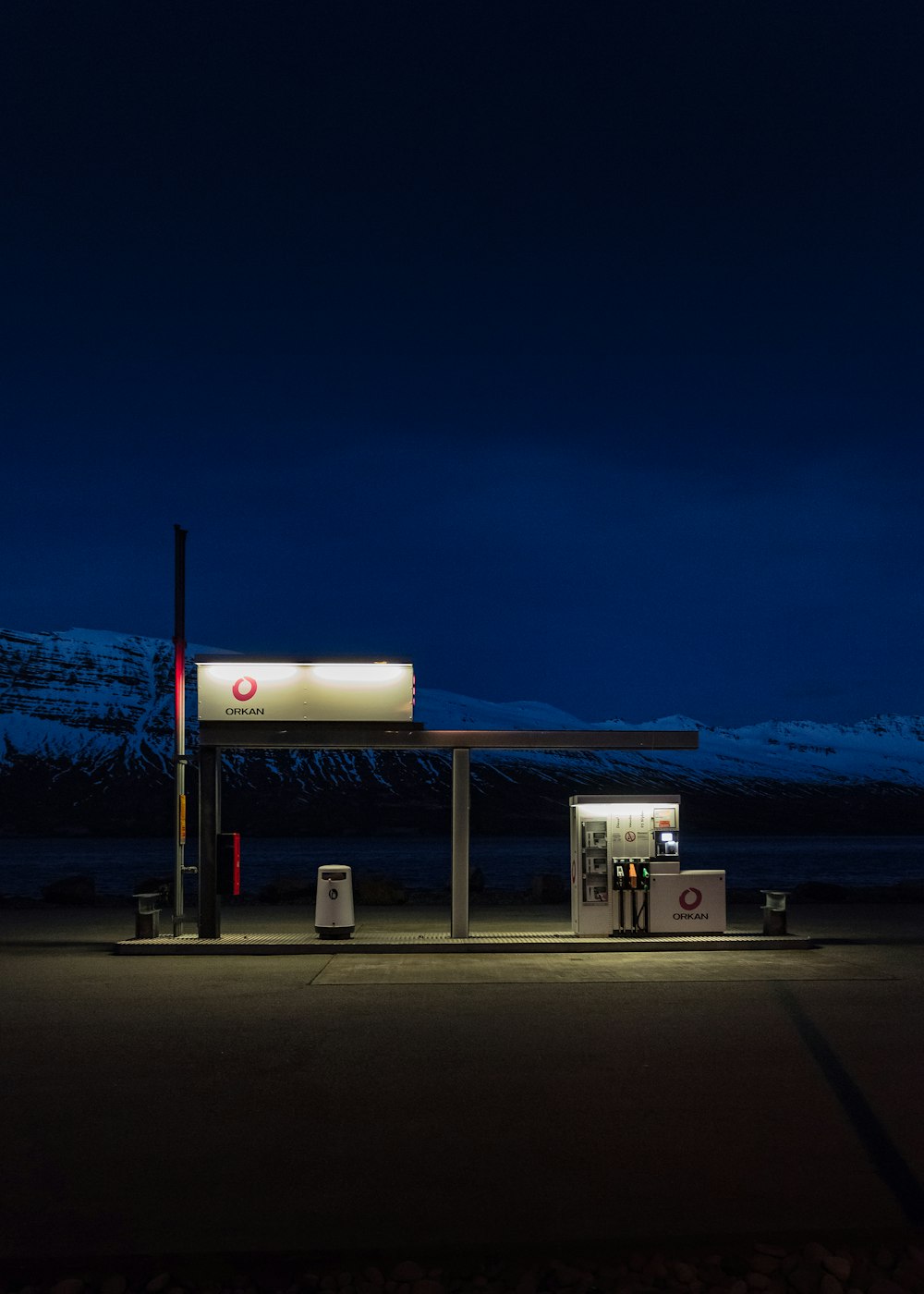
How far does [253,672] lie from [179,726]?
1.44 meters

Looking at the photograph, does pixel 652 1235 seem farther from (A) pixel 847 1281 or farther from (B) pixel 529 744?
(B) pixel 529 744

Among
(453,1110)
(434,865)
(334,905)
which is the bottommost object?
(434,865)

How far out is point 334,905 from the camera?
15898 millimetres

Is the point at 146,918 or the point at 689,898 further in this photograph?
the point at 689,898

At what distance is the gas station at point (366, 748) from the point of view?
15.9m

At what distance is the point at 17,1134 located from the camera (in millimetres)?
6559

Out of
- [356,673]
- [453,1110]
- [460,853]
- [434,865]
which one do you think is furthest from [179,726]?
[434,865]

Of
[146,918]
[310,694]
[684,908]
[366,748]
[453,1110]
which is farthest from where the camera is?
[684,908]

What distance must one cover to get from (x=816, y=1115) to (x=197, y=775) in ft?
37.4

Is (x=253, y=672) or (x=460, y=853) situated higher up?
(x=253, y=672)

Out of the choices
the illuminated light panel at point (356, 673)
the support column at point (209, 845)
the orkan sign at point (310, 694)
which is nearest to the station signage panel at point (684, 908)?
the orkan sign at point (310, 694)

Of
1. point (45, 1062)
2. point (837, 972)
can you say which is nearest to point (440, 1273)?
point (45, 1062)

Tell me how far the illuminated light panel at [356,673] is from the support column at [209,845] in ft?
6.05

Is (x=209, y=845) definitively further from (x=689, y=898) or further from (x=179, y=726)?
(x=689, y=898)
